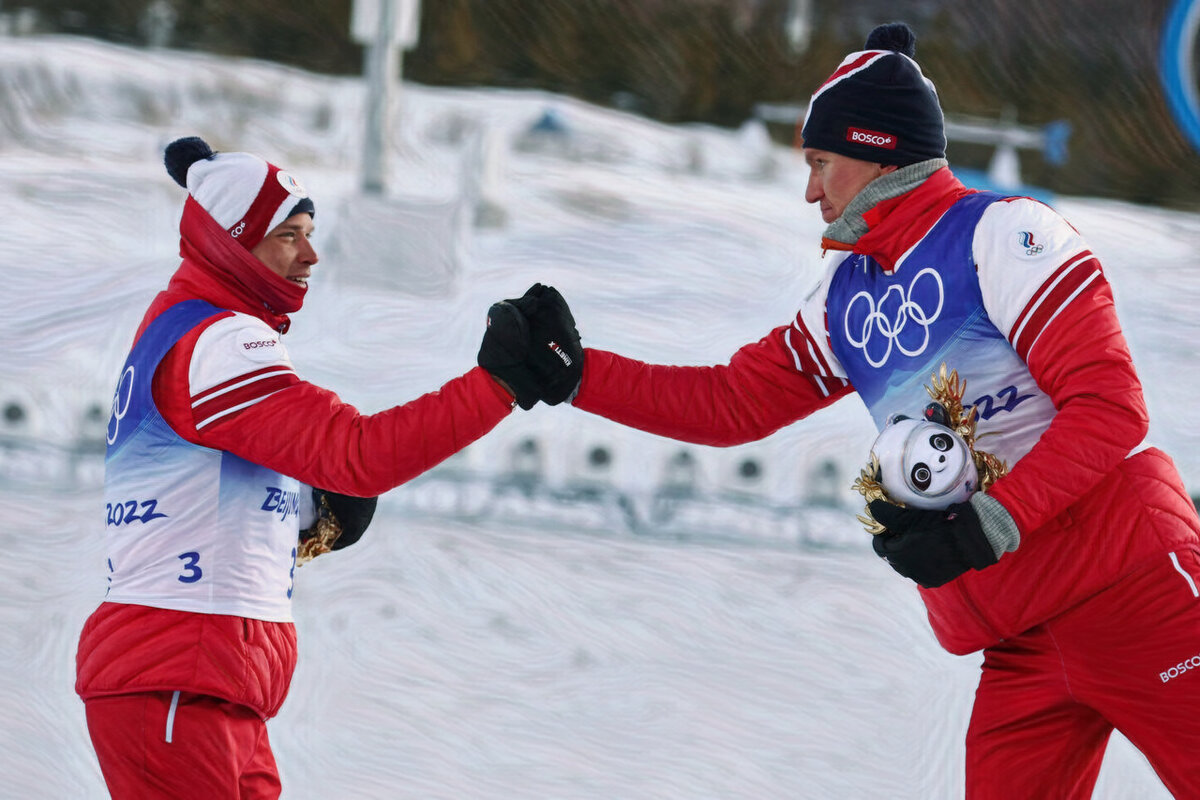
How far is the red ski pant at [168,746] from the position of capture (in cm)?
182

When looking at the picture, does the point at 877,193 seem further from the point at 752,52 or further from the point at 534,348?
the point at 752,52

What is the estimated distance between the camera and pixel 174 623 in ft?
6.08

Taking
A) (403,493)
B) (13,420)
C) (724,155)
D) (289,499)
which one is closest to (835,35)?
(724,155)

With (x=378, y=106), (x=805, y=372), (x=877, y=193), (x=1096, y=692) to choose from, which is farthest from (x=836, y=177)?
(x=378, y=106)

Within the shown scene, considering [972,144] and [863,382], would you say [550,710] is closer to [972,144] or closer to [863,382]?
[863,382]

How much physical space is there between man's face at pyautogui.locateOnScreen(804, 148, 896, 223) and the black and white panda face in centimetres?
39

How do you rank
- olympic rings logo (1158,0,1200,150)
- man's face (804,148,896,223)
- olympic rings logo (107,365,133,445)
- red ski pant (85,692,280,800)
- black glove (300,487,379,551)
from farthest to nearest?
1. olympic rings logo (1158,0,1200,150)
2. black glove (300,487,379,551)
3. man's face (804,148,896,223)
4. olympic rings logo (107,365,133,445)
5. red ski pant (85,692,280,800)

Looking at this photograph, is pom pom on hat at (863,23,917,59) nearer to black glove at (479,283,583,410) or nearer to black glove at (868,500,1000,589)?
black glove at (479,283,583,410)

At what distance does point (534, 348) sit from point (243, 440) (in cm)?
48

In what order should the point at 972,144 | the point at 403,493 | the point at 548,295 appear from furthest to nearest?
1. the point at 972,144
2. the point at 403,493
3. the point at 548,295

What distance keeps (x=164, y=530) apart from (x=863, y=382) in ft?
3.53

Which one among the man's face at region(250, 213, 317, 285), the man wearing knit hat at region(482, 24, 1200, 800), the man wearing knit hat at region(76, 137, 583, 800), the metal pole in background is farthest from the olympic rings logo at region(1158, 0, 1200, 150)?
the man's face at region(250, 213, 317, 285)

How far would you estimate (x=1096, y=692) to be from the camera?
5.97ft

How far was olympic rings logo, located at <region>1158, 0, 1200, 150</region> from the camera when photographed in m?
5.45
